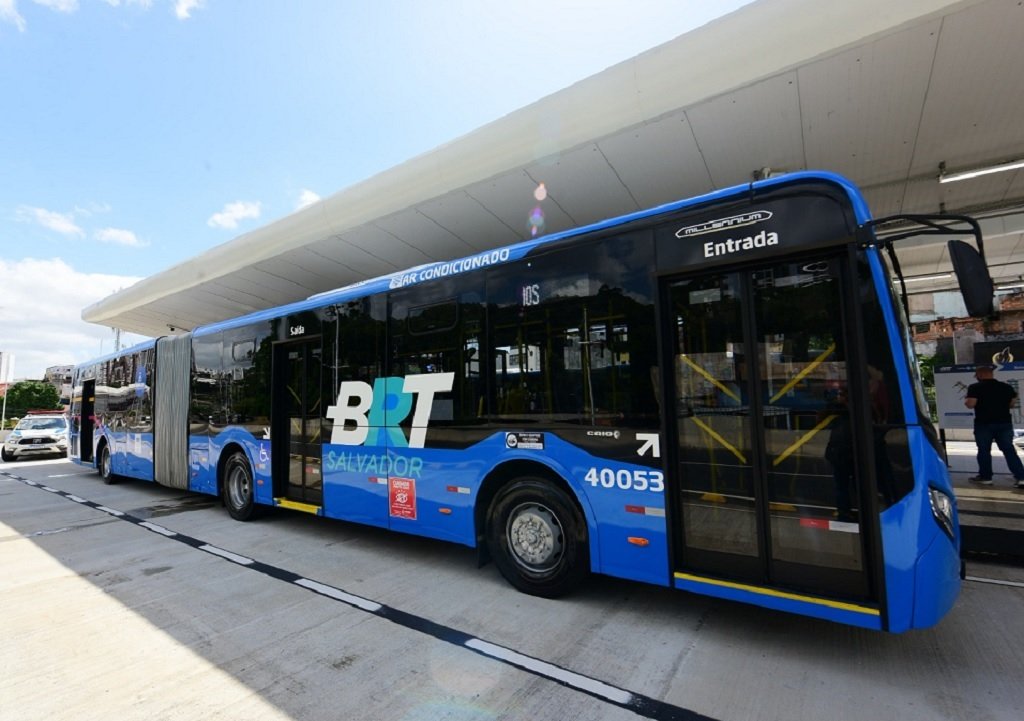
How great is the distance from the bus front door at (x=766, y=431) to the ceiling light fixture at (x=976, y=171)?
6109 mm

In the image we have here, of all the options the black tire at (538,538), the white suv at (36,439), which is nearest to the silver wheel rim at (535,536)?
the black tire at (538,538)

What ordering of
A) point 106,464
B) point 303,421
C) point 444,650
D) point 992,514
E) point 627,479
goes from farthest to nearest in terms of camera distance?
point 106,464
point 303,421
point 992,514
point 627,479
point 444,650

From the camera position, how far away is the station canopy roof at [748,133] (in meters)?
5.18

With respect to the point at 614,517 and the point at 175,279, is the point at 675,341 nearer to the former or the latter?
the point at 614,517

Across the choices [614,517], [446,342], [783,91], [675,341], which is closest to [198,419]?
[446,342]

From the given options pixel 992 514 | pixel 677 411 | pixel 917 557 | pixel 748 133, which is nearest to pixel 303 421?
pixel 677 411

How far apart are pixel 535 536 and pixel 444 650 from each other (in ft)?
4.08

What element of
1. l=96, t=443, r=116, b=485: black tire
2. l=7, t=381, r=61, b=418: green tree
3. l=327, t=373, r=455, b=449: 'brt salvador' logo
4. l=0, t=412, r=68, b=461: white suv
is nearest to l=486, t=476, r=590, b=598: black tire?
l=327, t=373, r=455, b=449: 'brt salvador' logo

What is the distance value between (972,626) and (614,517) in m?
2.71

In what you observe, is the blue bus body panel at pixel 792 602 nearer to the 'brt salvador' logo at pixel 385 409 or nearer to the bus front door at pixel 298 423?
the 'brt salvador' logo at pixel 385 409

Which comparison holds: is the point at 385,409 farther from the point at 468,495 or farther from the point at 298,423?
the point at 298,423

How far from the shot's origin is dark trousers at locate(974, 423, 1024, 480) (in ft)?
26.5

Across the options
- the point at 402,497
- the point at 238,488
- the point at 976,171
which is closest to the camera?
the point at 402,497

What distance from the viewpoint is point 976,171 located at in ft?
22.9
